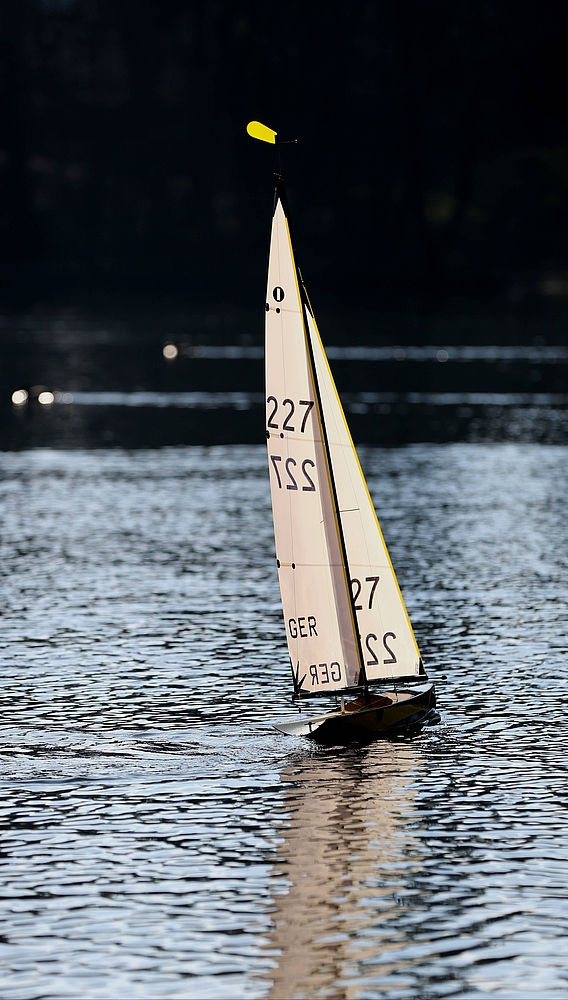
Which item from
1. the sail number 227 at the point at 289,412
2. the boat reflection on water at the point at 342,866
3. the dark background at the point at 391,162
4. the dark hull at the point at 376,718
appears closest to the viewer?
the boat reflection on water at the point at 342,866

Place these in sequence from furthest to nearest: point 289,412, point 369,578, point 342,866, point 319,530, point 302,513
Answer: point 369,578 → point 319,530 → point 302,513 → point 289,412 → point 342,866

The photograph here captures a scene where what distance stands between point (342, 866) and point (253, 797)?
126 inches

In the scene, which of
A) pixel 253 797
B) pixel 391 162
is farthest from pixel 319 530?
pixel 391 162

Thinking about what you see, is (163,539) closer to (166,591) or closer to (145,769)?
(166,591)

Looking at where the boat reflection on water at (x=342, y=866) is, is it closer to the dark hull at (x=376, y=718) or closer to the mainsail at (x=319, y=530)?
the dark hull at (x=376, y=718)

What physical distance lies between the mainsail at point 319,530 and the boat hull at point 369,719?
0.40m

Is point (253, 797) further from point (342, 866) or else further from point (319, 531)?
point (319, 531)

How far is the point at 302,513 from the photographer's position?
90.3 feet

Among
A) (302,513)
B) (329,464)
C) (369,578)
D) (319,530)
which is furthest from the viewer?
(369,578)

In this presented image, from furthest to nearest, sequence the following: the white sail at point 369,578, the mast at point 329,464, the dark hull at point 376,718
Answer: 1. the white sail at point 369,578
2. the dark hull at point 376,718
3. the mast at point 329,464

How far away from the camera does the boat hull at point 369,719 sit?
27.6 meters

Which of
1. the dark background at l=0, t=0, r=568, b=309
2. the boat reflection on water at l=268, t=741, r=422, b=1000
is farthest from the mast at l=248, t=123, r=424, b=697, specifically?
the dark background at l=0, t=0, r=568, b=309

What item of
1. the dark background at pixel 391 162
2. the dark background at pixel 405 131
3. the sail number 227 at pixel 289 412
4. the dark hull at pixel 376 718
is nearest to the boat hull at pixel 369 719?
the dark hull at pixel 376 718

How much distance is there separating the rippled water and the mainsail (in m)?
1.44
